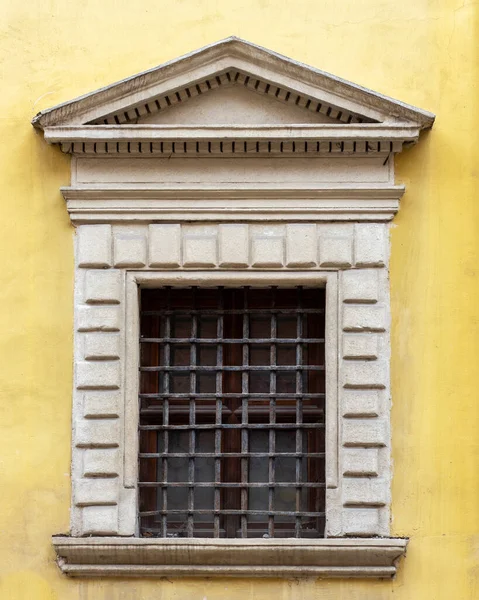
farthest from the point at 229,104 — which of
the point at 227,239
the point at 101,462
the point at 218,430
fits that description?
the point at 101,462

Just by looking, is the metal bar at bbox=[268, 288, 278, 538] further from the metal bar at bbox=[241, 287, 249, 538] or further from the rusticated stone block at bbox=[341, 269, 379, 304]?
the rusticated stone block at bbox=[341, 269, 379, 304]

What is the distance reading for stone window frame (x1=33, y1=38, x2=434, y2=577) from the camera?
7367 millimetres

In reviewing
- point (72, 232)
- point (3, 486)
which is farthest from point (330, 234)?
point (3, 486)

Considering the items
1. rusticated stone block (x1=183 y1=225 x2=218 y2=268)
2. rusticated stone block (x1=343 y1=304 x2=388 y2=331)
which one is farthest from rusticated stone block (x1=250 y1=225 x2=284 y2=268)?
rusticated stone block (x1=343 y1=304 x2=388 y2=331)

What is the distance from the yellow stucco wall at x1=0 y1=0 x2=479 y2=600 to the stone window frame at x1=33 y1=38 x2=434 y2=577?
0.11 m

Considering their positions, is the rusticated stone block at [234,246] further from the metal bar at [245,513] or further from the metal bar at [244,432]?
the metal bar at [245,513]

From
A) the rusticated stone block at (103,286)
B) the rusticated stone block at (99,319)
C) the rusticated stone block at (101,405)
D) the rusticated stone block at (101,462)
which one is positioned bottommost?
the rusticated stone block at (101,462)

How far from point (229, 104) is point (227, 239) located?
0.83m

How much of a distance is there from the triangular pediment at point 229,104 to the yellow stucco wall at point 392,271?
0.88ft

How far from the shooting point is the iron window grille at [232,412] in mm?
7539

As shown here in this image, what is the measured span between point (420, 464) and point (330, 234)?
1451 millimetres

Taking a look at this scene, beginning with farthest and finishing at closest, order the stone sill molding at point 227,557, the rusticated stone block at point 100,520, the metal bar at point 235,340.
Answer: the metal bar at point 235,340 < the rusticated stone block at point 100,520 < the stone sill molding at point 227,557

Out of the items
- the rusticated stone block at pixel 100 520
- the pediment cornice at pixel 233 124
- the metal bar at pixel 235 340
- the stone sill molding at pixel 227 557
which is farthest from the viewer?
the metal bar at pixel 235 340

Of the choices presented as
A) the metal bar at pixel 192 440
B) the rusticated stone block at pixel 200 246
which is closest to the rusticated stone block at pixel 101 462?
the metal bar at pixel 192 440
